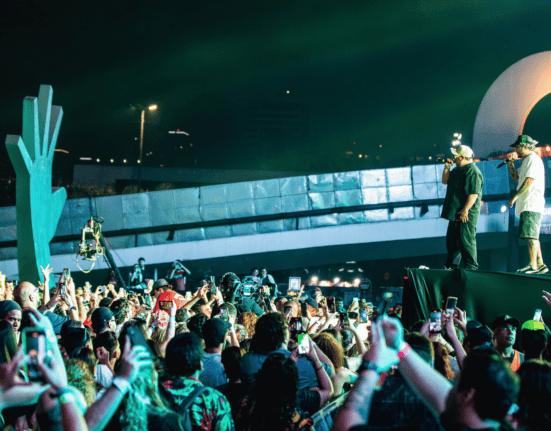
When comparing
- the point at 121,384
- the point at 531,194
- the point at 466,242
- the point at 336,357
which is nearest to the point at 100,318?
→ the point at 336,357

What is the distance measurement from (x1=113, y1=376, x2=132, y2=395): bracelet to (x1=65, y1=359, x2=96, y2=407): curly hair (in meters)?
0.46

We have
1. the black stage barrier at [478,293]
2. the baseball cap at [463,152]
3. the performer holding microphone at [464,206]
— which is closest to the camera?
the black stage barrier at [478,293]

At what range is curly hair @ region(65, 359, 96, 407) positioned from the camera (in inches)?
80.9

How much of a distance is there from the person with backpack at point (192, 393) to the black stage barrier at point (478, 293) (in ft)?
12.2

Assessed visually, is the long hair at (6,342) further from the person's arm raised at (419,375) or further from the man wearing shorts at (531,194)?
the man wearing shorts at (531,194)

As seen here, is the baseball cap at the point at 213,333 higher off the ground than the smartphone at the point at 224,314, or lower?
higher

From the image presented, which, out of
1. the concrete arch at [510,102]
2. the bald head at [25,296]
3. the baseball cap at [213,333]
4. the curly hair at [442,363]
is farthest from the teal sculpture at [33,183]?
the concrete arch at [510,102]

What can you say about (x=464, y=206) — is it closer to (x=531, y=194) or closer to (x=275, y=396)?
(x=531, y=194)

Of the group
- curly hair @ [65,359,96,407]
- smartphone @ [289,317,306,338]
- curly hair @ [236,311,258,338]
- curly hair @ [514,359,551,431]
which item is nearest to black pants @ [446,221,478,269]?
curly hair @ [236,311,258,338]

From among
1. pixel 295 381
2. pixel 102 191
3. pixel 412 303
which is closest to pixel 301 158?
pixel 102 191

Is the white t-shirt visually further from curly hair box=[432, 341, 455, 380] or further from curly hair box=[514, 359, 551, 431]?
curly hair box=[514, 359, 551, 431]

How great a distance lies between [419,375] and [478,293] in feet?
14.6

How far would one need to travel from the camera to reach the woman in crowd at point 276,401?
82.6 inches

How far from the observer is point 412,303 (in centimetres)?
642
